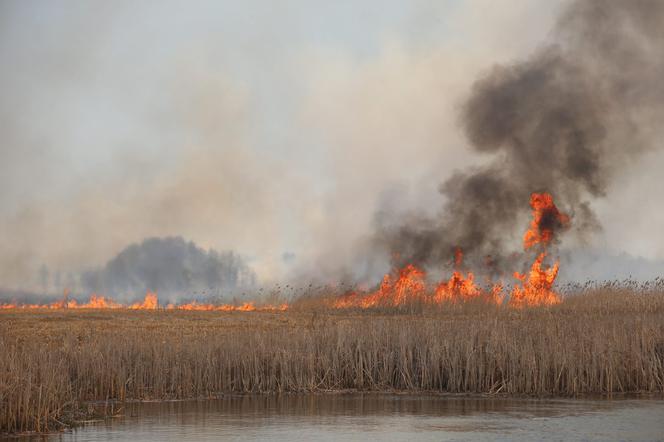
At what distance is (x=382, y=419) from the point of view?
56.7 ft

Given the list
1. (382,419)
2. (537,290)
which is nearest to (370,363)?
(382,419)

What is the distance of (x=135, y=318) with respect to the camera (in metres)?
37.9

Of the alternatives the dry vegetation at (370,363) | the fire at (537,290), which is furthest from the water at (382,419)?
the fire at (537,290)

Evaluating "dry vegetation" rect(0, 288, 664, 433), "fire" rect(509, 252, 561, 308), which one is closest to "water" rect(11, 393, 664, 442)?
"dry vegetation" rect(0, 288, 664, 433)

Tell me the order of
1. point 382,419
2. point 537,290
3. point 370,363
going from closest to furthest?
point 382,419 → point 370,363 → point 537,290

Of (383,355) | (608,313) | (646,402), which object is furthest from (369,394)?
(608,313)

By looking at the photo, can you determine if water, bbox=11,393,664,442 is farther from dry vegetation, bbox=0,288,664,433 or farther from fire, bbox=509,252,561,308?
fire, bbox=509,252,561,308

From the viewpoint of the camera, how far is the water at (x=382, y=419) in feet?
50.2

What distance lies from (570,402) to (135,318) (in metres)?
23.1

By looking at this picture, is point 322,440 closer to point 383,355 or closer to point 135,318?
point 383,355

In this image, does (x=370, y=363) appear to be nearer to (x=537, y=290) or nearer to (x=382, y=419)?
(x=382, y=419)

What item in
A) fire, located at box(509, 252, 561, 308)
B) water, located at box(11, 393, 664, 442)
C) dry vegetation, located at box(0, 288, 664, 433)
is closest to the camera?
water, located at box(11, 393, 664, 442)

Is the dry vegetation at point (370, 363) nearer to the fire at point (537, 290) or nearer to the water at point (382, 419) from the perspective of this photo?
the water at point (382, 419)

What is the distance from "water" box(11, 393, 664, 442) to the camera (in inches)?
602
